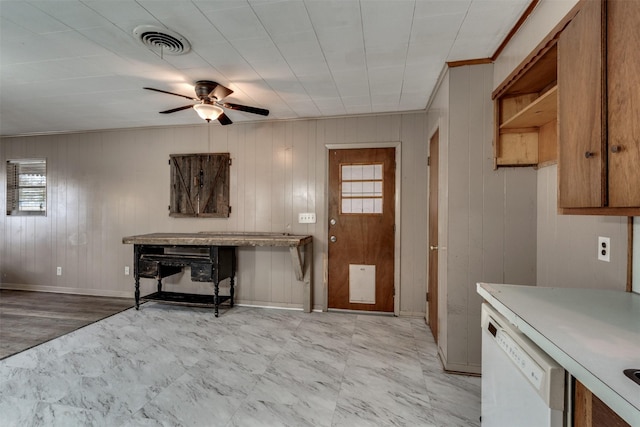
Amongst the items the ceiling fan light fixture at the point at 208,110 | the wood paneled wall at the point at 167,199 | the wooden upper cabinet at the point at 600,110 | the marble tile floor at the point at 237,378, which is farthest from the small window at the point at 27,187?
the wooden upper cabinet at the point at 600,110

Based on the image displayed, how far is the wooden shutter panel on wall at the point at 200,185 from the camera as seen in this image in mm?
3924

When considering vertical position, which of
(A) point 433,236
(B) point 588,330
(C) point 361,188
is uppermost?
(C) point 361,188

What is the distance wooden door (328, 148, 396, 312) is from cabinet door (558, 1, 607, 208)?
223cm

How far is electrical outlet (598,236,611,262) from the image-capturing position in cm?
132

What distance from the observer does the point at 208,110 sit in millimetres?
2646

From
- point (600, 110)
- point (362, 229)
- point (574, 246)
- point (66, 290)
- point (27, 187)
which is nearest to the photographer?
point (600, 110)

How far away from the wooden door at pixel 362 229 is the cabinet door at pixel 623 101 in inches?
97.8

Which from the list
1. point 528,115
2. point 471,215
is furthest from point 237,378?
point 528,115

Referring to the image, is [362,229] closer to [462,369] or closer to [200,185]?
[462,369]

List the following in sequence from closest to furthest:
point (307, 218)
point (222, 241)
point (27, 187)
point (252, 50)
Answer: point (252, 50), point (222, 241), point (307, 218), point (27, 187)

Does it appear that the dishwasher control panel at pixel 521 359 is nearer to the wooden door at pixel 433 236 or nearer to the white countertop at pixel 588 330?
the white countertop at pixel 588 330

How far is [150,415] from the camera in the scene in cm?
179

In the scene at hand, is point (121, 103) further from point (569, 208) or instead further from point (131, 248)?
point (569, 208)

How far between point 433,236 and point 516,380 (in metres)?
2.05
